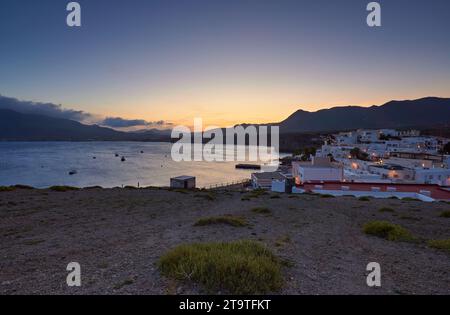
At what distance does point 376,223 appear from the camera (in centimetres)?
935

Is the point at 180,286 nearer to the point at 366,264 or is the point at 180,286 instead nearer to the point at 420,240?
the point at 366,264

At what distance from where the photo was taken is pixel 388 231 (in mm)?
8852

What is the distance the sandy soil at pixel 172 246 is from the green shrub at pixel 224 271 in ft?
0.69

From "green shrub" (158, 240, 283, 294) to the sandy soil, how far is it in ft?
0.69

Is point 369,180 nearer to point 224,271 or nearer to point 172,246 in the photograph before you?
point 172,246

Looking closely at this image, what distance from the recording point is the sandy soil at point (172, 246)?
4.54 m

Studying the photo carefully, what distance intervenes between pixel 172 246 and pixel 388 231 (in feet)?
24.6

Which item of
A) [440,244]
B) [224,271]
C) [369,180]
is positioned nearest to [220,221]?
[224,271]

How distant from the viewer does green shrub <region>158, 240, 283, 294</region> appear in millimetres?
4105

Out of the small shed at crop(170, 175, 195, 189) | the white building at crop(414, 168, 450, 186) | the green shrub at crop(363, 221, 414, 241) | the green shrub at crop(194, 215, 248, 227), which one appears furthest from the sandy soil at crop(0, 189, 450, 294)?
the white building at crop(414, 168, 450, 186)

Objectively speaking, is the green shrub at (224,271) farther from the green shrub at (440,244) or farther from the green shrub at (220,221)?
the green shrub at (440,244)

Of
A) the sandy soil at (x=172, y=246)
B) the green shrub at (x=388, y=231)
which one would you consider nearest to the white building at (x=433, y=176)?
the sandy soil at (x=172, y=246)

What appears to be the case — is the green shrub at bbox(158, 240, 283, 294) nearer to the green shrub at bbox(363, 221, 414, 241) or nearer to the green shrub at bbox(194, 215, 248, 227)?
the green shrub at bbox(194, 215, 248, 227)
